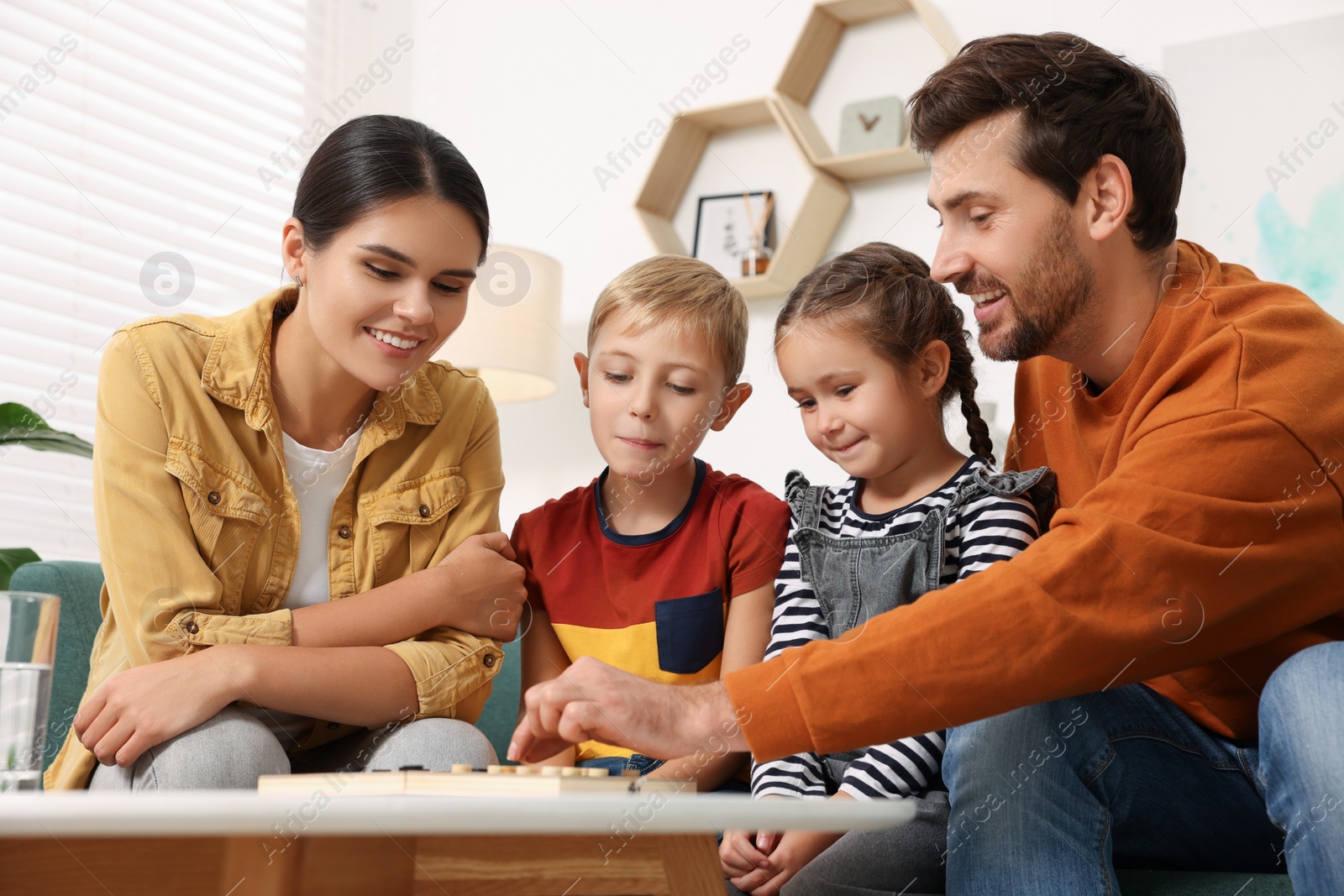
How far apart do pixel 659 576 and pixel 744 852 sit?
43 centimetres

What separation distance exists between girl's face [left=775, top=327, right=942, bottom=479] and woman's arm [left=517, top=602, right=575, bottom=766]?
45cm

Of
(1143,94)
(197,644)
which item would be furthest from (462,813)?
(1143,94)

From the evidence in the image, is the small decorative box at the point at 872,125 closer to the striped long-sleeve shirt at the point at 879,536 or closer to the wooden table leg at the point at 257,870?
the striped long-sleeve shirt at the point at 879,536

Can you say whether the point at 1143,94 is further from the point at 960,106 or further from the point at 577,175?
the point at 577,175

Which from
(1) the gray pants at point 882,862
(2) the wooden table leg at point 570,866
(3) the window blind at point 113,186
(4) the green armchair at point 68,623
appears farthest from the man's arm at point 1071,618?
(3) the window blind at point 113,186

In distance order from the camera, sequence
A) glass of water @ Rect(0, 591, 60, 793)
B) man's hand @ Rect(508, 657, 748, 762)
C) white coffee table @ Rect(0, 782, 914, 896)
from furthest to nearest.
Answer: glass of water @ Rect(0, 591, 60, 793)
man's hand @ Rect(508, 657, 748, 762)
white coffee table @ Rect(0, 782, 914, 896)

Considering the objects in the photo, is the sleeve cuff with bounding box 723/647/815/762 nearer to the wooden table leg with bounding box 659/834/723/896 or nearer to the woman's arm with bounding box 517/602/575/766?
the wooden table leg with bounding box 659/834/723/896

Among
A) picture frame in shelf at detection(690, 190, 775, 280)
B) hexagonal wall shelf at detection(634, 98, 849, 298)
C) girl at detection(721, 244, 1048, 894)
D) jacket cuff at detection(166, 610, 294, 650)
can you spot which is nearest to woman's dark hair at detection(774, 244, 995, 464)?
girl at detection(721, 244, 1048, 894)

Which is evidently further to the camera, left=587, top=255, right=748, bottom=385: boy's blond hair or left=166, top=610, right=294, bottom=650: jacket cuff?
left=587, top=255, right=748, bottom=385: boy's blond hair

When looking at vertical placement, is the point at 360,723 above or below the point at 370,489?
below

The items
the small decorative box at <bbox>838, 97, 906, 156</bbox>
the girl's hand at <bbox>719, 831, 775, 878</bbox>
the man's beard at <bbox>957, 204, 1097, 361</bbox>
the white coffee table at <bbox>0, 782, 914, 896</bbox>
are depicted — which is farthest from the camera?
the small decorative box at <bbox>838, 97, 906, 156</bbox>

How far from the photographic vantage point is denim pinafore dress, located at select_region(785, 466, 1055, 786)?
1.35m

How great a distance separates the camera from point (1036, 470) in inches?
53.2

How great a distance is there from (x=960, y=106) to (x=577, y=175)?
2.03m
